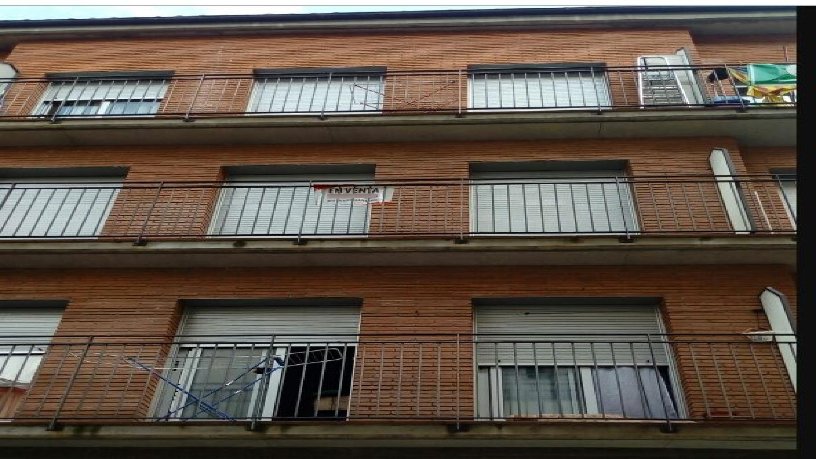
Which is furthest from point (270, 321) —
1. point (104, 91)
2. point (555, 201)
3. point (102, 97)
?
point (104, 91)

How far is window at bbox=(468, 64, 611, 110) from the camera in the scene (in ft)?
37.7

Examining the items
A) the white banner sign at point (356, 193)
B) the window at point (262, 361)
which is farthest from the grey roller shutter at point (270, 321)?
the white banner sign at point (356, 193)

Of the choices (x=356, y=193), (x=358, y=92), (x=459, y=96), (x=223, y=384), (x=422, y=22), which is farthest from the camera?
(x=422, y=22)

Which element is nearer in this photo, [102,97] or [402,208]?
[402,208]

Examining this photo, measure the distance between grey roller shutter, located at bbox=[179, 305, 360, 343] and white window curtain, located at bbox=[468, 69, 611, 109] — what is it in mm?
4949

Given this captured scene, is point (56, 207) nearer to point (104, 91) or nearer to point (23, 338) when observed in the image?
point (23, 338)

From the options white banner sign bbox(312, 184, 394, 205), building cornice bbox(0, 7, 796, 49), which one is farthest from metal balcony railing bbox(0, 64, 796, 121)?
white banner sign bbox(312, 184, 394, 205)

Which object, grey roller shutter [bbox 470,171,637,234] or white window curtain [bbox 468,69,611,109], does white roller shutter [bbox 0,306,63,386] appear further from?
white window curtain [bbox 468,69,611,109]

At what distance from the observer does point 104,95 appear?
12320 mm

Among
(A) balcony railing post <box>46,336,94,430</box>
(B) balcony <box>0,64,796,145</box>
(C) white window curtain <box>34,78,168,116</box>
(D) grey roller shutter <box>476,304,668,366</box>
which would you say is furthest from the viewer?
(C) white window curtain <box>34,78,168,116</box>

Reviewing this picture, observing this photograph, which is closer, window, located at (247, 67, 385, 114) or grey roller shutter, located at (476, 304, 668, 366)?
grey roller shutter, located at (476, 304, 668, 366)

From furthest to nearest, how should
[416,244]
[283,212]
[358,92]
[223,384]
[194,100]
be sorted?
[358,92] → [194,100] → [283,212] → [416,244] → [223,384]

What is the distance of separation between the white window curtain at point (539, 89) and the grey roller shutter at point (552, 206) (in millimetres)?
2036

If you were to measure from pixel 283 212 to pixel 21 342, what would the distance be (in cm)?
394
